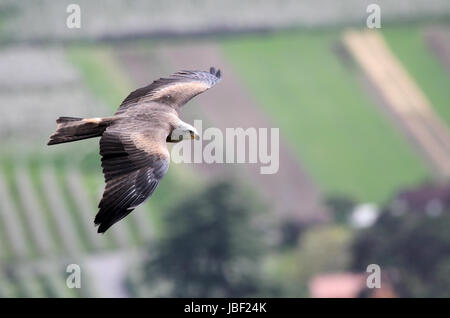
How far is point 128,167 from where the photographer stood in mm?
28453

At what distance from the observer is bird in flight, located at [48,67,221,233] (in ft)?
90.9

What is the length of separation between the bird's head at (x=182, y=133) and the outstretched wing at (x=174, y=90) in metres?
1.40

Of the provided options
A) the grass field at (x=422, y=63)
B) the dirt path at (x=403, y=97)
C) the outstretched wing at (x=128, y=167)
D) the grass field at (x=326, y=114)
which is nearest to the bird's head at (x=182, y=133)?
the outstretched wing at (x=128, y=167)

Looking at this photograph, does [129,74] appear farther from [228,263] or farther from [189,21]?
[228,263]

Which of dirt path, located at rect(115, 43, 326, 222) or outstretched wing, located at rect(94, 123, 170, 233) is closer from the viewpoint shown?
outstretched wing, located at rect(94, 123, 170, 233)

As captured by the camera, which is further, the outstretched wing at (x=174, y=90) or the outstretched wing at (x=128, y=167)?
the outstretched wing at (x=174, y=90)

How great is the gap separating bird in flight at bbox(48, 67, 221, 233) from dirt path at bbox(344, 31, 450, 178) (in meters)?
61.3

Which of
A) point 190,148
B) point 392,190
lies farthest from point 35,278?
point 392,190

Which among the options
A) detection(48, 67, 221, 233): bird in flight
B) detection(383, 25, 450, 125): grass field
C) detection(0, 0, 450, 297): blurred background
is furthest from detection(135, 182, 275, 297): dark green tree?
detection(48, 67, 221, 233): bird in flight

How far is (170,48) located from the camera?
9744 cm

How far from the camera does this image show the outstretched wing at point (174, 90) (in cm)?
3203

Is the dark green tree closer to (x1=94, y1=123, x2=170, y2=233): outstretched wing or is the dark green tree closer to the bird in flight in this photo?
the bird in flight

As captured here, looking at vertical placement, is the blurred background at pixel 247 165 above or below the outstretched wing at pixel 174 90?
above

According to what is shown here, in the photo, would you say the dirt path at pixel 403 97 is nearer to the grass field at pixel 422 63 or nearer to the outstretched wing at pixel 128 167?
the grass field at pixel 422 63
